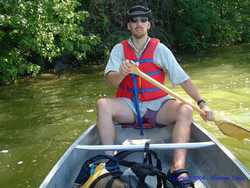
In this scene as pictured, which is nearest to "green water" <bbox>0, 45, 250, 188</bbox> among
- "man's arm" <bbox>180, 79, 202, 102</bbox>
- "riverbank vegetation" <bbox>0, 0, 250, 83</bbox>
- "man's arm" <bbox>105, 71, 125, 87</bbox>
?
"riverbank vegetation" <bbox>0, 0, 250, 83</bbox>

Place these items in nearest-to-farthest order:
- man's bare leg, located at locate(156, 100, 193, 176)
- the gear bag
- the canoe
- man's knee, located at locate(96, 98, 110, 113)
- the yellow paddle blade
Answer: the gear bag < the canoe < man's bare leg, located at locate(156, 100, 193, 176) < man's knee, located at locate(96, 98, 110, 113) < the yellow paddle blade

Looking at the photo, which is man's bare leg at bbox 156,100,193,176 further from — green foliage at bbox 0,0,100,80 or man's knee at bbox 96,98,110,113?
green foliage at bbox 0,0,100,80

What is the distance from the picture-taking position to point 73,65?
1364 cm

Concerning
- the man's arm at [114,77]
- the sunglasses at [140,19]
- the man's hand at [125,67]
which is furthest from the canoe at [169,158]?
the sunglasses at [140,19]

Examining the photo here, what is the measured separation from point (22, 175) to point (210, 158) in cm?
224

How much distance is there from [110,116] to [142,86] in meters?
0.45

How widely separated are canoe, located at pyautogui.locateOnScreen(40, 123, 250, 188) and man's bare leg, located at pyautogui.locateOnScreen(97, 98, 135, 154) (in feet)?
0.34

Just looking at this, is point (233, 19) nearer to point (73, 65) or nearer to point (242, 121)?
point (73, 65)

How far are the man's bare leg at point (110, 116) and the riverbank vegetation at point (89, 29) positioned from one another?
542cm

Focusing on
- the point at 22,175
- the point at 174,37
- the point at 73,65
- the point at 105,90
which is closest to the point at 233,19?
the point at 174,37

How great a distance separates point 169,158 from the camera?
14.3 feet

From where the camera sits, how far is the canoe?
11.4ft

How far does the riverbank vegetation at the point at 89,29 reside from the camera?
984 centimetres

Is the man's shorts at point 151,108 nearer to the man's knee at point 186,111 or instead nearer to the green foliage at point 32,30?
the man's knee at point 186,111
